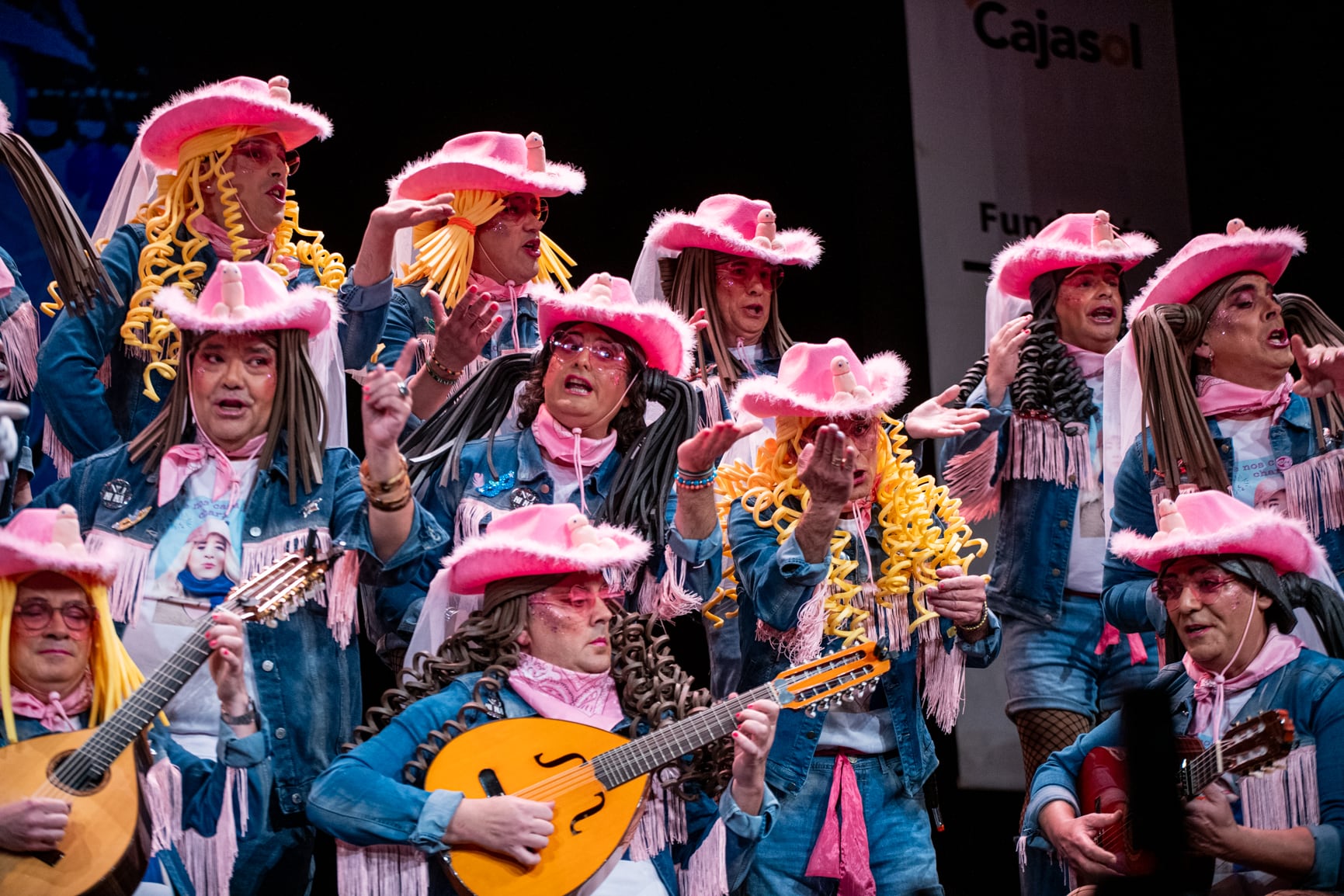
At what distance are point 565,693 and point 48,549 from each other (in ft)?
3.46

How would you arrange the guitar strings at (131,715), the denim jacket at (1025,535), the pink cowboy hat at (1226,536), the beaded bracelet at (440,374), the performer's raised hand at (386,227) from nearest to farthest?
the guitar strings at (131,715)
the pink cowboy hat at (1226,536)
the performer's raised hand at (386,227)
the beaded bracelet at (440,374)
the denim jacket at (1025,535)

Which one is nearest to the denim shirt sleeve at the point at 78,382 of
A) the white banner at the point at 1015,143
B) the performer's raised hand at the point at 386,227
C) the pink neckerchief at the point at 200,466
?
the pink neckerchief at the point at 200,466

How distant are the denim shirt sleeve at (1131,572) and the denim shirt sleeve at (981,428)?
1.37ft

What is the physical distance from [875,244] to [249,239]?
264 centimetres

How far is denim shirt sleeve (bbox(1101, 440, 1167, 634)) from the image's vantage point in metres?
4.18

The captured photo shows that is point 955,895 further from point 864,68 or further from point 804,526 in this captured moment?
point 864,68


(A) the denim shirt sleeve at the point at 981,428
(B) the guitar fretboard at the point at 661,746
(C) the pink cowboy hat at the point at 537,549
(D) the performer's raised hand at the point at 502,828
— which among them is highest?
(A) the denim shirt sleeve at the point at 981,428

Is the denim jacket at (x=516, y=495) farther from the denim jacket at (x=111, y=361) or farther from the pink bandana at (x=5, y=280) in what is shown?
the pink bandana at (x=5, y=280)

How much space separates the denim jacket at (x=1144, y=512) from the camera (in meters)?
4.18

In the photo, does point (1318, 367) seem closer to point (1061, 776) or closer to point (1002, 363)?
point (1002, 363)

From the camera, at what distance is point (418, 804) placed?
10.7 ft

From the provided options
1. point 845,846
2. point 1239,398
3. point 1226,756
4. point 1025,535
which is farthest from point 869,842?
point 1239,398

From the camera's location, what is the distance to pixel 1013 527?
479 centimetres

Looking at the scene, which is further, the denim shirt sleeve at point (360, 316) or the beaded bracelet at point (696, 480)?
the denim shirt sleeve at point (360, 316)
